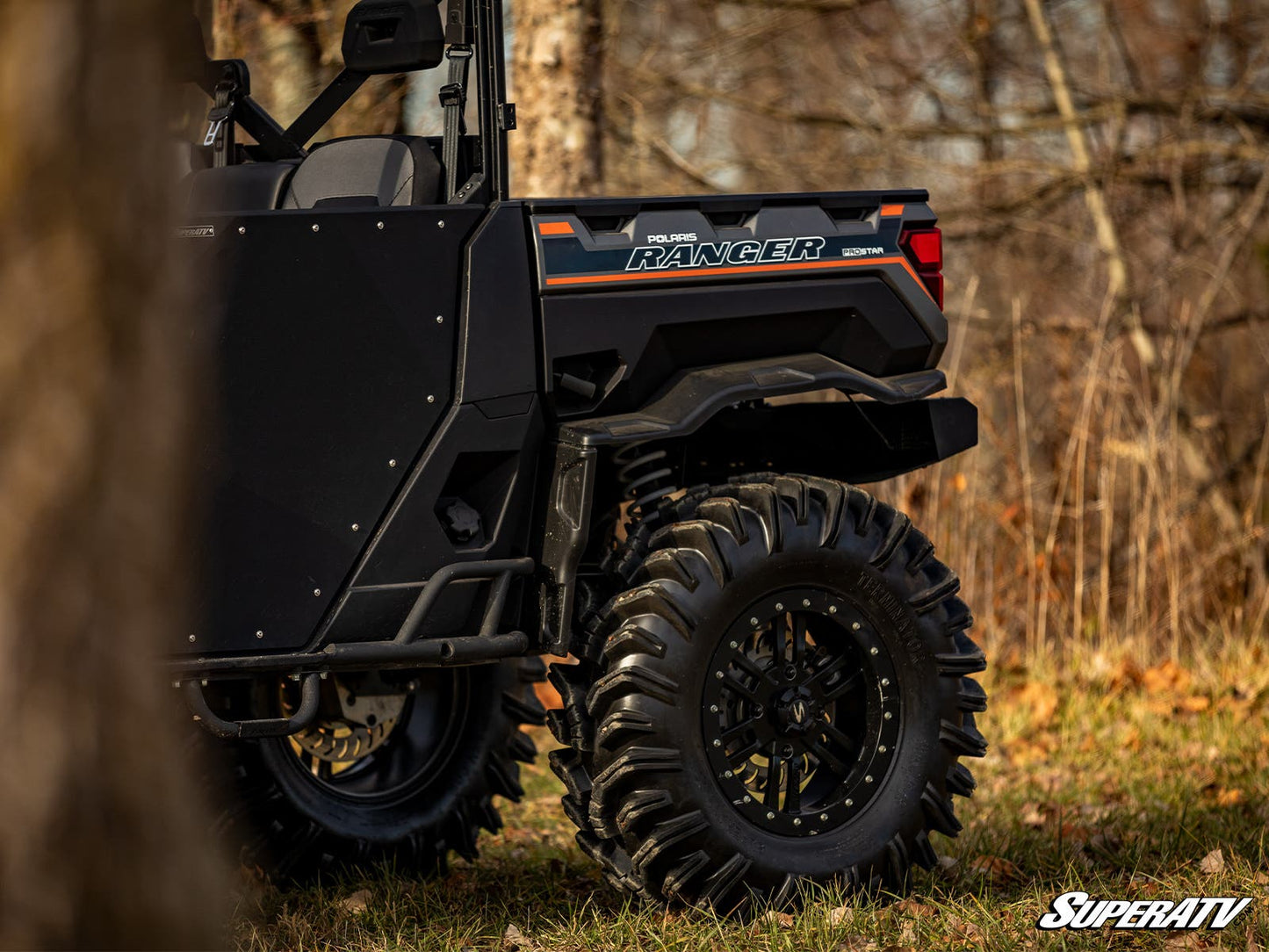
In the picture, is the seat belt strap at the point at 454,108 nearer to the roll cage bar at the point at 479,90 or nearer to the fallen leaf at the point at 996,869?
the roll cage bar at the point at 479,90

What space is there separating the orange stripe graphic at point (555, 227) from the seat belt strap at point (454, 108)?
0.98 feet

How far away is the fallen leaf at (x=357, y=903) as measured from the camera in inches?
169

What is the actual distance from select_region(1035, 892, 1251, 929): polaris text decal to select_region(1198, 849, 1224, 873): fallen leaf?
38cm

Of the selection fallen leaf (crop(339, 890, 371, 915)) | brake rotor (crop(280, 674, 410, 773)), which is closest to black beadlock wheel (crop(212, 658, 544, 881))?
brake rotor (crop(280, 674, 410, 773))

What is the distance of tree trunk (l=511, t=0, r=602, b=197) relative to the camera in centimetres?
766

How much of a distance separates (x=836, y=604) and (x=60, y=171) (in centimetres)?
242

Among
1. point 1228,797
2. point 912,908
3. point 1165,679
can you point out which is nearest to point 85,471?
point 912,908

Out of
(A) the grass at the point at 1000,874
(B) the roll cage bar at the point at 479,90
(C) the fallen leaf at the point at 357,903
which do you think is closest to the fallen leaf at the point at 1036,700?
(A) the grass at the point at 1000,874

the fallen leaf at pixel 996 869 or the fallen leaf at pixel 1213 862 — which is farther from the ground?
the fallen leaf at pixel 1213 862

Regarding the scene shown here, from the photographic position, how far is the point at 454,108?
4215mm

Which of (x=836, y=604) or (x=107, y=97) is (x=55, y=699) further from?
(x=836, y=604)

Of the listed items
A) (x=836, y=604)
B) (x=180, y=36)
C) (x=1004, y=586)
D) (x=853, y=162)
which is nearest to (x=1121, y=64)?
(x=853, y=162)

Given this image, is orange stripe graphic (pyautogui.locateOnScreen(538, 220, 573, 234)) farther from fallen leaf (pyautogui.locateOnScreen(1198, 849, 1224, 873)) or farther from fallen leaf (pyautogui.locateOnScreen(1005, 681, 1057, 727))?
fallen leaf (pyautogui.locateOnScreen(1005, 681, 1057, 727))

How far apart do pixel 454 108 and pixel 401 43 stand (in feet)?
1.09
